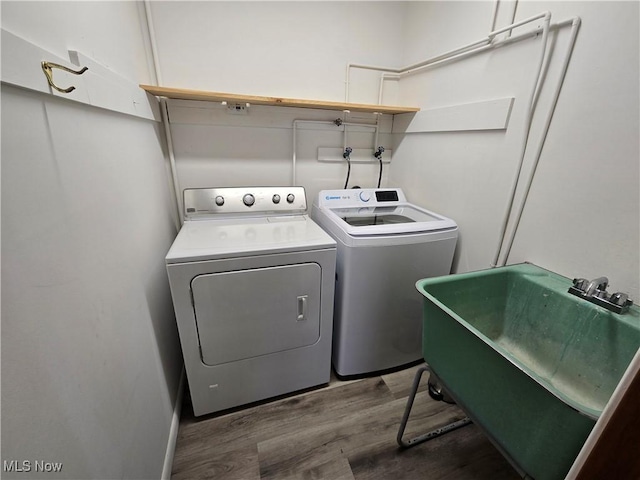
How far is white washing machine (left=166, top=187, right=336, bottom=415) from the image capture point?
117cm

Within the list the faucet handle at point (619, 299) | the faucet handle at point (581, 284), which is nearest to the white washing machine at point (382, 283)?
the faucet handle at point (581, 284)

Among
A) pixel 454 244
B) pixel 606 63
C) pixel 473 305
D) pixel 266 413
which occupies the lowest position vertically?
pixel 266 413

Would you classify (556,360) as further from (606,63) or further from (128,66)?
(128,66)

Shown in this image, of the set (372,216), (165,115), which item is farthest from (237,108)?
(372,216)

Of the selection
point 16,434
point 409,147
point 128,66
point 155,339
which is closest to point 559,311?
point 409,147

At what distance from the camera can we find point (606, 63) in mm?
937

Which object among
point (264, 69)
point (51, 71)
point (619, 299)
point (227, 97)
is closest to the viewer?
point (51, 71)

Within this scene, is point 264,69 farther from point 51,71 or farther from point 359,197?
point 51,71

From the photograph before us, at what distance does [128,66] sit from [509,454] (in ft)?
6.72

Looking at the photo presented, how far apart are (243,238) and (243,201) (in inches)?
17.4

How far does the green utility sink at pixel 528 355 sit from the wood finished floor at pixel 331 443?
58 centimetres

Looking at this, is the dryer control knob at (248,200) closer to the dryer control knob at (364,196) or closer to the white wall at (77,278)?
the white wall at (77,278)

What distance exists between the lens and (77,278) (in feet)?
2.16

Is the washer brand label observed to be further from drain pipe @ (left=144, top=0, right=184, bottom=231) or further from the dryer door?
drain pipe @ (left=144, top=0, right=184, bottom=231)
